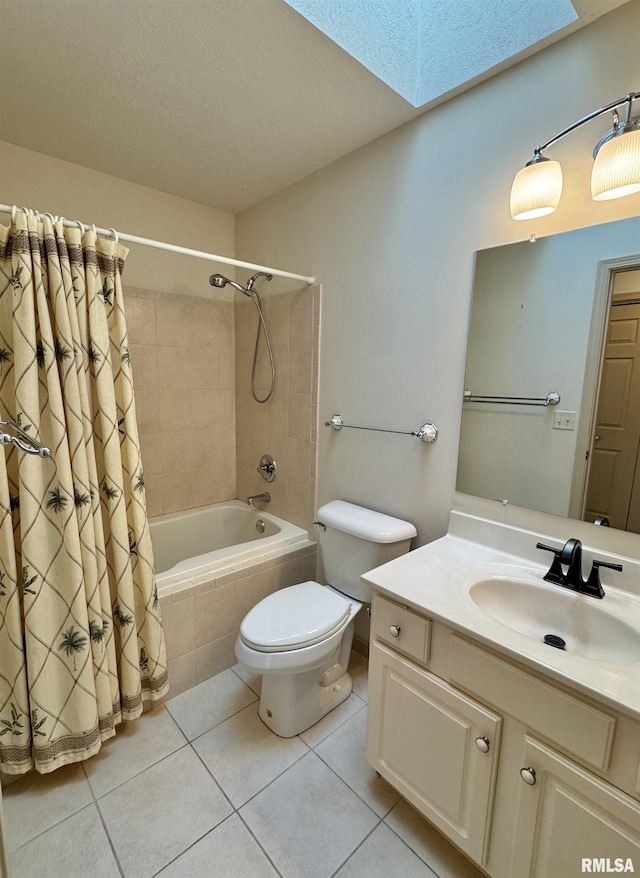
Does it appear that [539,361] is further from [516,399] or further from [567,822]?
[567,822]

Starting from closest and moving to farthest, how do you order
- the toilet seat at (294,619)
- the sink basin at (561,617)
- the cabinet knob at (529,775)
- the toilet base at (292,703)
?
the cabinet knob at (529,775), the sink basin at (561,617), the toilet seat at (294,619), the toilet base at (292,703)

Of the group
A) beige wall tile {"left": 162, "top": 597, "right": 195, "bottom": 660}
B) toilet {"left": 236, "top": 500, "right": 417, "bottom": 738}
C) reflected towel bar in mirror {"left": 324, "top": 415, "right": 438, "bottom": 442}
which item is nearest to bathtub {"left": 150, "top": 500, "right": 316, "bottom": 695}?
beige wall tile {"left": 162, "top": 597, "right": 195, "bottom": 660}

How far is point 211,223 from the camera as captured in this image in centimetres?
236

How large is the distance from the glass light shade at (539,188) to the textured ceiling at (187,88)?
42 cm

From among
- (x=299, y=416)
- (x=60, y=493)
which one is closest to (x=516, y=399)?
(x=299, y=416)

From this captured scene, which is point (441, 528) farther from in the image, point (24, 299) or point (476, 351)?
point (24, 299)

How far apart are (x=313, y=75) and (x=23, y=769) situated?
247 cm

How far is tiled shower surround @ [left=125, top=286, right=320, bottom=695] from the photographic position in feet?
5.68

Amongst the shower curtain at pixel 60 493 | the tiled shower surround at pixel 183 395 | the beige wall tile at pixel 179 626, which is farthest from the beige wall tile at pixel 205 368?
the beige wall tile at pixel 179 626

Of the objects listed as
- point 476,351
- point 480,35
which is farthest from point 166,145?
point 476,351

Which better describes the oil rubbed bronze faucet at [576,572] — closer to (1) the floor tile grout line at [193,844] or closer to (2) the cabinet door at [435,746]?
(2) the cabinet door at [435,746]

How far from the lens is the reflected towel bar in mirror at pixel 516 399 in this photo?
1231mm

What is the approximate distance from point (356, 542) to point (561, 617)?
2.49 ft

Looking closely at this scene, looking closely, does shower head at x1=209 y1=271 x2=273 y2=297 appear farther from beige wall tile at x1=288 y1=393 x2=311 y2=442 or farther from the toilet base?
the toilet base
